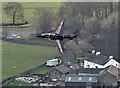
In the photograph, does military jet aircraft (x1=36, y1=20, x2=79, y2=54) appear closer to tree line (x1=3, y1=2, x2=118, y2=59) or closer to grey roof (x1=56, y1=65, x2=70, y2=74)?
grey roof (x1=56, y1=65, x2=70, y2=74)

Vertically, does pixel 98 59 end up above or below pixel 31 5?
below

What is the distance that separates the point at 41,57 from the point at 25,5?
20.4 feet

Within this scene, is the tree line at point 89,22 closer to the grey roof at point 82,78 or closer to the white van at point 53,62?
the white van at point 53,62

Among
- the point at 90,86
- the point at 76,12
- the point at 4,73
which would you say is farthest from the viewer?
Answer: the point at 76,12

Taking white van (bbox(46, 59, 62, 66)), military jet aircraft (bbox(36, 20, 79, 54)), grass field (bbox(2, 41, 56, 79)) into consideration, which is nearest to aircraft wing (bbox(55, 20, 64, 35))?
military jet aircraft (bbox(36, 20, 79, 54))

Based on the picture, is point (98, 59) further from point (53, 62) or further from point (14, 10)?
point (14, 10)

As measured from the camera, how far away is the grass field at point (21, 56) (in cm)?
1267

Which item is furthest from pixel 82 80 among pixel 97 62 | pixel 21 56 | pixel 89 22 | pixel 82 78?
pixel 89 22

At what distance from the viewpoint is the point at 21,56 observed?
1436 cm

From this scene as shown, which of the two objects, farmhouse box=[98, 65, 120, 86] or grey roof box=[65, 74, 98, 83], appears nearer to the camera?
grey roof box=[65, 74, 98, 83]

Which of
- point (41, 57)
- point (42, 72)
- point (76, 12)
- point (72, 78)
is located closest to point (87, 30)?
point (76, 12)

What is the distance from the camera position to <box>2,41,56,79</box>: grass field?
499 inches

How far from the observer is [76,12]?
17.5 metres

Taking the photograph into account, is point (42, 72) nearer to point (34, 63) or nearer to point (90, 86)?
point (34, 63)
